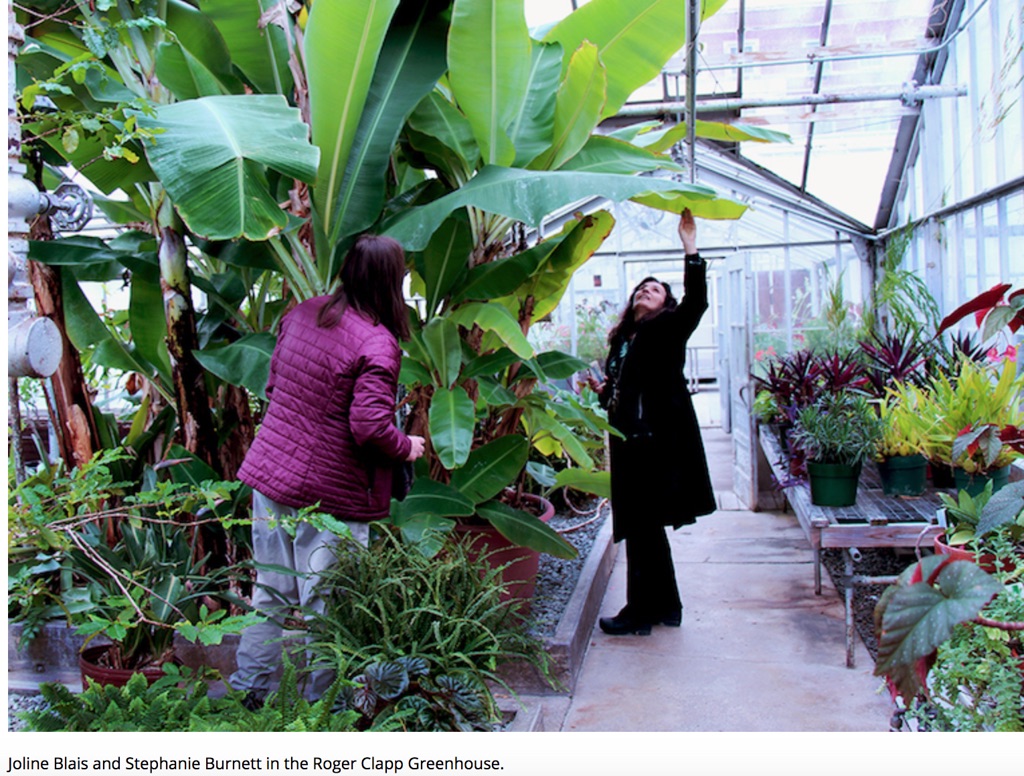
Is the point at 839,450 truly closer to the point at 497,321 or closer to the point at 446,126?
the point at 497,321

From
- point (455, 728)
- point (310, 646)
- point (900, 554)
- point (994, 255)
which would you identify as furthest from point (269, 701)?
point (994, 255)

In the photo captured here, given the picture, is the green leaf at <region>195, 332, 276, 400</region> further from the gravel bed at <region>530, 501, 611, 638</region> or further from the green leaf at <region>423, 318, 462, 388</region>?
the gravel bed at <region>530, 501, 611, 638</region>

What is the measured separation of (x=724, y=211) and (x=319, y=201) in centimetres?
156

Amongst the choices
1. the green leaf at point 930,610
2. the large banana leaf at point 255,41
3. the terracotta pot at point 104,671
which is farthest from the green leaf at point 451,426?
the green leaf at point 930,610

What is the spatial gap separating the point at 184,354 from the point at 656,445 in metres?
1.75

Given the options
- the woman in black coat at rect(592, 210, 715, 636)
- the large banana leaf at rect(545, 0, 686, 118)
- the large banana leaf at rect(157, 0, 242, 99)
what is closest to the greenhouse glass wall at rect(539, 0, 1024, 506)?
the large banana leaf at rect(545, 0, 686, 118)

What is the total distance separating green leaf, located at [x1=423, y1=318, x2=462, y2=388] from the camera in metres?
2.93

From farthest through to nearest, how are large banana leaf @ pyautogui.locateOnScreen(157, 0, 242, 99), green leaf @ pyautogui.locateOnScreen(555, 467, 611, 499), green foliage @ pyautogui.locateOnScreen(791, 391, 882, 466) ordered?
green leaf @ pyautogui.locateOnScreen(555, 467, 611, 499) < green foliage @ pyautogui.locateOnScreen(791, 391, 882, 466) < large banana leaf @ pyautogui.locateOnScreen(157, 0, 242, 99)

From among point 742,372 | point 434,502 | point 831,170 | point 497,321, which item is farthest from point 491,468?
point 831,170

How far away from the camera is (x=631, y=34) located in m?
3.25

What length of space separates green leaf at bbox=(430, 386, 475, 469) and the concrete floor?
34.2 inches

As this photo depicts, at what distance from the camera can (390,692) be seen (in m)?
1.96

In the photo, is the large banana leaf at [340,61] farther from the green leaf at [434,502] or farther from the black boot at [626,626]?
the black boot at [626,626]

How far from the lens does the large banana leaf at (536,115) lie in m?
3.09
